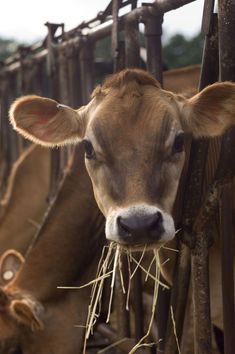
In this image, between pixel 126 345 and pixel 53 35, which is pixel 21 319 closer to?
pixel 126 345

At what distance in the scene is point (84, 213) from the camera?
4500 millimetres

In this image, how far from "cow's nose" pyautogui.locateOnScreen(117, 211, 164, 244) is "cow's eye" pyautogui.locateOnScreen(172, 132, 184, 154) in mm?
463

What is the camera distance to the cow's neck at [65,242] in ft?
14.3

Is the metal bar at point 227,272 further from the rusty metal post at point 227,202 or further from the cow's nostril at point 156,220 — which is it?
the cow's nostril at point 156,220

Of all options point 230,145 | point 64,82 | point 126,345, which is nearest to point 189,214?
point 230,145

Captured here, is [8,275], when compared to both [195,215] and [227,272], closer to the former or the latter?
[195,215]

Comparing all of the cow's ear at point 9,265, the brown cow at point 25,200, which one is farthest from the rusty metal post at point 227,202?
the brown cow at point 25,200

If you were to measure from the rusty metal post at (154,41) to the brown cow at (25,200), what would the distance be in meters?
3.23

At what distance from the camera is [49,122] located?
3.71 m

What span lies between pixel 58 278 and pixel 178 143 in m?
1.47

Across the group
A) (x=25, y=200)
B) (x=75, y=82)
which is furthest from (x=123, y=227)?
(x=25, y=200)

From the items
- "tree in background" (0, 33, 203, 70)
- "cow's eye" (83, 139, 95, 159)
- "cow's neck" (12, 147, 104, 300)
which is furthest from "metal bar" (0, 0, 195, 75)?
"tree in background" (0, 33, 203, 70)

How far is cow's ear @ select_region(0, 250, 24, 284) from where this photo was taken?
4.76 m

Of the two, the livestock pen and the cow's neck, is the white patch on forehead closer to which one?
the cow's neck
